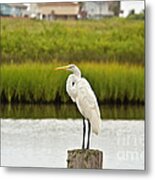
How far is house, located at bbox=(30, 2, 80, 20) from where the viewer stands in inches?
106

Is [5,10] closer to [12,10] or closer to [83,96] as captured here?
[12,10]

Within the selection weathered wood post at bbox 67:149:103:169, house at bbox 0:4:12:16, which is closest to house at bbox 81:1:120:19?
house at bbox 0:4:12:16

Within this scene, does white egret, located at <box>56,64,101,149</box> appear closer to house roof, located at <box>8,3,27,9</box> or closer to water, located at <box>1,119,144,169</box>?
Result: water, located at <box>1,119,144,169</box>

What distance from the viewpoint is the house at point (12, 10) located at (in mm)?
2754

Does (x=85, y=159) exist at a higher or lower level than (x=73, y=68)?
lower

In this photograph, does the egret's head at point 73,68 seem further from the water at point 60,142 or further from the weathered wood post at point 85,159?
the weathered wood post at point 85,159

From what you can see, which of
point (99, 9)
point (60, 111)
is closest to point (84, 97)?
point (60, 111)

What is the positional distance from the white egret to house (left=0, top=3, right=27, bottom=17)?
30 cm

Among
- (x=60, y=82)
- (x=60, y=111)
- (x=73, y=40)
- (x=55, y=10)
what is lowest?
(x=60, y=111)

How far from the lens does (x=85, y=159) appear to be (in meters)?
2.67

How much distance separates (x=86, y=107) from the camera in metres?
2.69

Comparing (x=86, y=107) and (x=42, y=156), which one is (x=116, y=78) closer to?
(x=86, y=107)

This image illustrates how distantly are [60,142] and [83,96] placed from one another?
21 cm

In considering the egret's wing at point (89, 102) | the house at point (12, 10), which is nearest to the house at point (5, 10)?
the house at point (12, 10)
